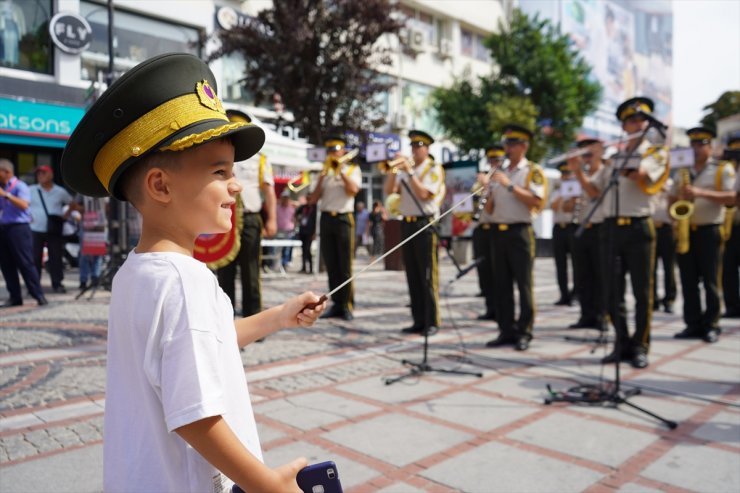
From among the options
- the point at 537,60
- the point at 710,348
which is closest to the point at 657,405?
the point at 710,348

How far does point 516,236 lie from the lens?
6.27 metres

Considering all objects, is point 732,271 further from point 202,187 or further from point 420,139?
point 202,187

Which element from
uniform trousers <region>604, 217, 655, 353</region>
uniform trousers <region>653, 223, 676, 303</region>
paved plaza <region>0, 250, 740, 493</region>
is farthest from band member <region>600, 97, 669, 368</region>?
uniform trousers <region>653, 223, 676, 303</region>

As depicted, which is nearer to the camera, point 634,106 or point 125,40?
point 634,106

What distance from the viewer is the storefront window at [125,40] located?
16516mm

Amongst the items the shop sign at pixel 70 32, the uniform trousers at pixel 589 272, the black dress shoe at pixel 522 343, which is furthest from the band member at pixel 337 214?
the shop sign at pixel 70 32

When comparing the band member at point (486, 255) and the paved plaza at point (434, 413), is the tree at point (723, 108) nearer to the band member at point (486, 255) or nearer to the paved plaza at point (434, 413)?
the band member at point (486, 255)

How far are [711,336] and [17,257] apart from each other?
28.3 feet

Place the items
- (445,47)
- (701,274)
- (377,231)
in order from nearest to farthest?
(701,274)
(377,231)
(445,47)

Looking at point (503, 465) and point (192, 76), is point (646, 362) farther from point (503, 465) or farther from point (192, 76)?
point (192, 76)

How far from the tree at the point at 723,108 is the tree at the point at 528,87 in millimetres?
23708

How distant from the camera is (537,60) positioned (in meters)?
24.6

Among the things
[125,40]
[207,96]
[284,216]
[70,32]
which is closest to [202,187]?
[207,96]

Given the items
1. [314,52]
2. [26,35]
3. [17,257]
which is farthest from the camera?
[26,35]
